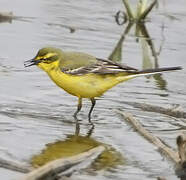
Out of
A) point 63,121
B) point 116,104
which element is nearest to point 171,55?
point 116,104

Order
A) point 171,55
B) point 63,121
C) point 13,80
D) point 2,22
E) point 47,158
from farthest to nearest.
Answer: point 2,22 < point 171,55 < point 13,80 < point 63,121 < point 47,158

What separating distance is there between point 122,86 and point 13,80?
1472mm

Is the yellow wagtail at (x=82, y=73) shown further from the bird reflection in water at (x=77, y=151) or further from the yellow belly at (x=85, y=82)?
the bird reflection in water at (x=77, y=151)

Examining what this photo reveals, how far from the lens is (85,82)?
9.64 metres

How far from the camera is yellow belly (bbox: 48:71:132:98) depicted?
9.56 meters

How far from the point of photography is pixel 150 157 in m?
8.05

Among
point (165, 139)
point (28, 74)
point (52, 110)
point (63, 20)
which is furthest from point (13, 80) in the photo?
point (63, 20)

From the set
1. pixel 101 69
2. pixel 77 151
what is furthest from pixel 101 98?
pixel 77 151

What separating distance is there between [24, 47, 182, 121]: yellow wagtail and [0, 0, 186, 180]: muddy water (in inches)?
12.6

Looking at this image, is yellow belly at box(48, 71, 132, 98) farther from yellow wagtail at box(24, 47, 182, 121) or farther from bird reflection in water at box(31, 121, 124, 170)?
bird reflection in water at box(31, 121, 124, 170)

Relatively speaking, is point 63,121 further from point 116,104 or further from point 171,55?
point 171,55

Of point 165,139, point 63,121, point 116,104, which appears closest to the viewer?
point 165,139

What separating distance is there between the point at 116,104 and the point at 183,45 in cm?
357

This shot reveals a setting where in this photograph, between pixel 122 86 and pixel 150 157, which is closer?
pixel 150 157
